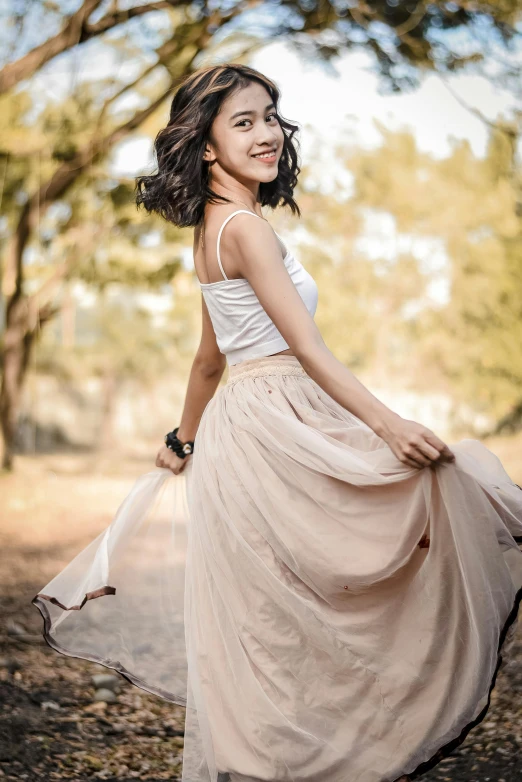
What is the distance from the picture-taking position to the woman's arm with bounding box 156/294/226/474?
2355mm

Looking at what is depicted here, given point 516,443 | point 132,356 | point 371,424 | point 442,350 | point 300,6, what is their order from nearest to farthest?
1. point 371,424
2. point 300,6
3. point 516,443
4. point 442,350
5. point 132,356

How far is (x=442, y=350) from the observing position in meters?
15.0

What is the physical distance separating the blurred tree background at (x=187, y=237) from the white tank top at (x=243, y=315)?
19.3ft

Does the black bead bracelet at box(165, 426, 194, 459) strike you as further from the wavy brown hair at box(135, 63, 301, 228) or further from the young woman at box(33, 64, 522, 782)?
the wavy brown hair at box(135, 63, 301, 228)

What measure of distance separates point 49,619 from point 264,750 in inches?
34.2

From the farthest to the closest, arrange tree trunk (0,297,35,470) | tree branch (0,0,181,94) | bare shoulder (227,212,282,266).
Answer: tree trunk (0,297,35,470)
tree branch (0,0,181,94)
bare shoulder (227,212,282,266)

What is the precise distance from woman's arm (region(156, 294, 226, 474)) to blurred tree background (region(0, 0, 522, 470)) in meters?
5.67

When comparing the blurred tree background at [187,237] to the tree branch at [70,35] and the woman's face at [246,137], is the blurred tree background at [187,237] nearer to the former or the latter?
the tree branch at [70,35]

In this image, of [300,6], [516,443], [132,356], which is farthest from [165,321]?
[300,6]

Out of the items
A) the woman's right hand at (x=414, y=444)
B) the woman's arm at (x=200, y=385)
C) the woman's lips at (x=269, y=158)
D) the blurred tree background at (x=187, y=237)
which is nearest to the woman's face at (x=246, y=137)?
the woman's lips at (x=269, y=158)

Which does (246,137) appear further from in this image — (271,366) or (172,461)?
(172,461)

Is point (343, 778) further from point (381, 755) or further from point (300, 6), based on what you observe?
point (300, 6)

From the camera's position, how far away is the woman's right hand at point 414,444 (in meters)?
1.67

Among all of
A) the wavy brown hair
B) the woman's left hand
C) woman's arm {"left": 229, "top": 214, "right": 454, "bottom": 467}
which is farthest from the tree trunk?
woman's arm {"left": 229, "top": 214, "right": 454, "bottom": 467}
